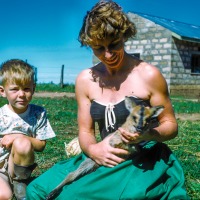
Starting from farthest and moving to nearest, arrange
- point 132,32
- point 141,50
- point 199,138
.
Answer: point 141,50 → point 199,138 → point 132,32

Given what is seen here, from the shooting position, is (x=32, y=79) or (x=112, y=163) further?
(x=32, y=79)

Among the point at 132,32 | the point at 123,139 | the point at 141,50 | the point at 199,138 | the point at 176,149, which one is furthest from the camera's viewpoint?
the point at 141,50

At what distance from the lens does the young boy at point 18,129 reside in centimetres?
359

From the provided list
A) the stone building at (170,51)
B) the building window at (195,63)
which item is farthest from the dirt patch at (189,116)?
the building window at (195,63)

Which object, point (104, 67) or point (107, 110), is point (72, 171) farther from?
point (104, 67)

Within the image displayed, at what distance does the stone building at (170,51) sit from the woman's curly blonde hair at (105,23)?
16341 mm

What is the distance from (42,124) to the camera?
153 inches

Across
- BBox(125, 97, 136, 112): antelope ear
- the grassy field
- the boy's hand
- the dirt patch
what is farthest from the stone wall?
BBox(125, 97, 136, 112): antelope ear

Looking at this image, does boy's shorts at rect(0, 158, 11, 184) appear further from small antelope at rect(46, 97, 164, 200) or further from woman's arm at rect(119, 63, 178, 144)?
woman's arm at rect(119, 63, 178, 144)

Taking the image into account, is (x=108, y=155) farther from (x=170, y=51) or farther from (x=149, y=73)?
(x=170, y=51)

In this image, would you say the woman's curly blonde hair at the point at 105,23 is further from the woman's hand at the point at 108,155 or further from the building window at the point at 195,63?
the building window at the point at 195,63

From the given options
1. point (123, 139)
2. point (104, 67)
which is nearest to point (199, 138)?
point (104, 67)

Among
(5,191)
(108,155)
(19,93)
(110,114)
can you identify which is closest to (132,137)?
(108,155)

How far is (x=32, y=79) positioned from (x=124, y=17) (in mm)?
1047
